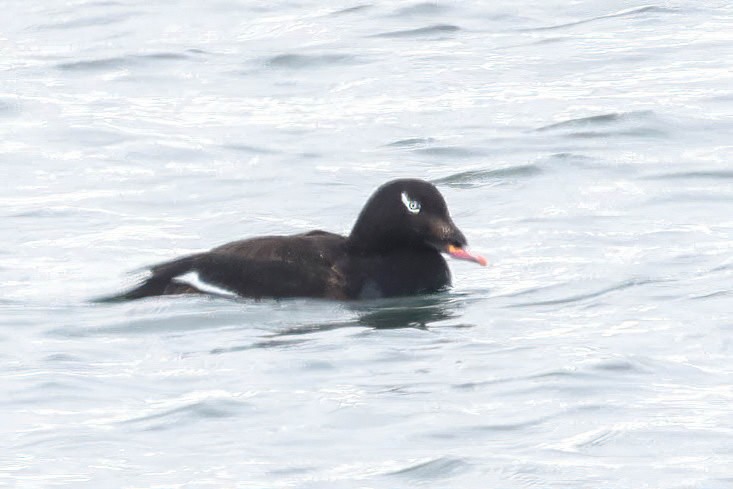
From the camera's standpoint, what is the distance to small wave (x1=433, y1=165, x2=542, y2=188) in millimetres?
13697

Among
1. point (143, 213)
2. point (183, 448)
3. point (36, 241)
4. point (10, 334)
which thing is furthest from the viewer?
point (143, 213)

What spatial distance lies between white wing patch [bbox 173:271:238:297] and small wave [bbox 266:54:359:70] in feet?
26.0

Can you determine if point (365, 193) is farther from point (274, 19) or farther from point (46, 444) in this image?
point (274, 19)

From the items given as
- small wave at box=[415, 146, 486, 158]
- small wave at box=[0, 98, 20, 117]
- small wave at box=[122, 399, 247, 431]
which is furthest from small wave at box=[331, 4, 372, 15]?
small wave at box=[122, 399, 247, 431]

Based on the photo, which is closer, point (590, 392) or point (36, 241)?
point (590, 392)

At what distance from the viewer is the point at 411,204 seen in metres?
10.3

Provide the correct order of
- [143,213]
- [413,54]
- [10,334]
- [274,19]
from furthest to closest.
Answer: [274,19]
[413,54]
[143,213]
[10,334]

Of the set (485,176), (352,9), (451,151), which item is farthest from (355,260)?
(352,9)

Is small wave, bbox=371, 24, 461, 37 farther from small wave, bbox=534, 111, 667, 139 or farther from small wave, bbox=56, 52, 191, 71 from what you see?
small wave, bbox=534, 111, 667, 139

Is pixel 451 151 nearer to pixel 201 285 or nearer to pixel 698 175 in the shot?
pixel 698 175

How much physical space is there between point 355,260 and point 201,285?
798mm

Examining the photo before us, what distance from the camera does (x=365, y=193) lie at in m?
13.4

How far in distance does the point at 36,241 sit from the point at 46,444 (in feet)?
→ 14.3

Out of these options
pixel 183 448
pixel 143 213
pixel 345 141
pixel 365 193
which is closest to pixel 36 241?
pixel 143 213
